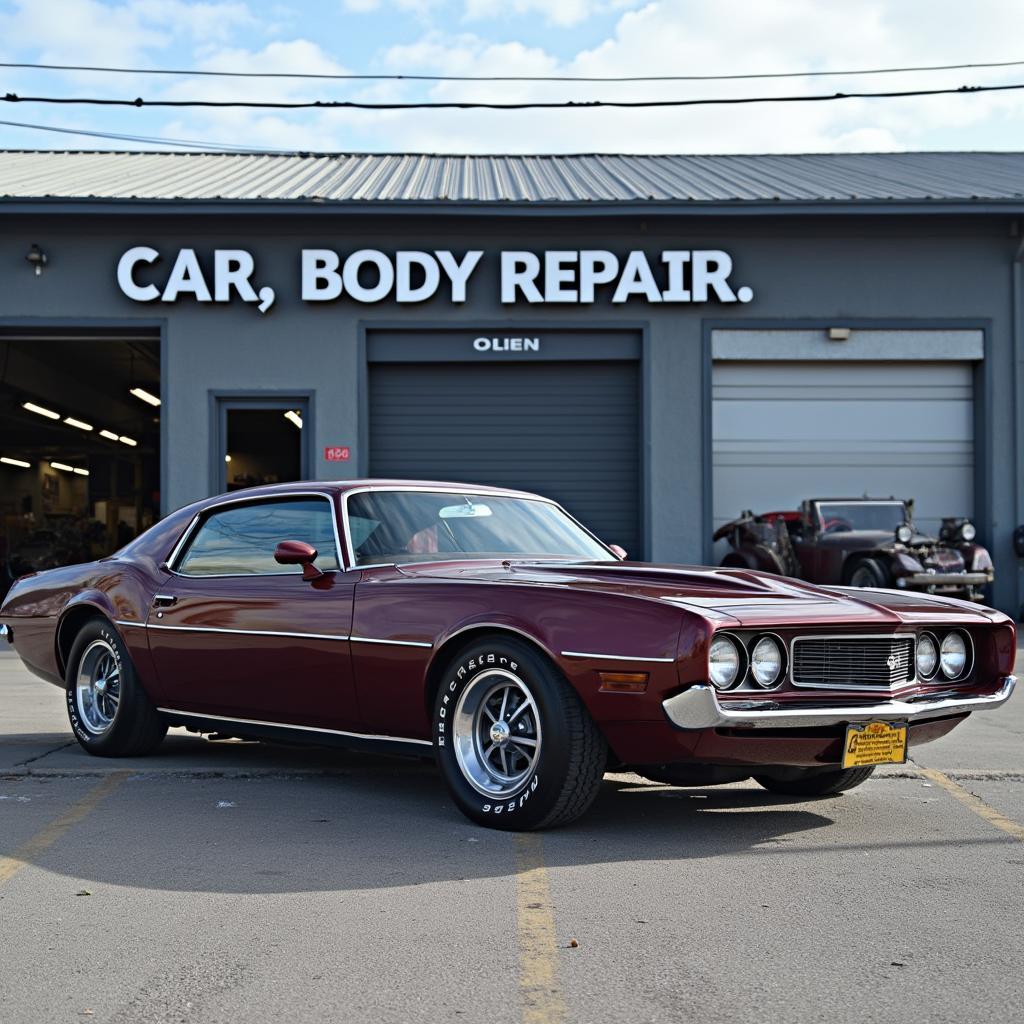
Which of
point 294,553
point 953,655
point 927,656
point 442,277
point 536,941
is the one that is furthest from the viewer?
point 442,277

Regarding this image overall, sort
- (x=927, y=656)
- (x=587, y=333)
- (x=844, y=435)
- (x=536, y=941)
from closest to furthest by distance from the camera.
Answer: (x=536, y=941)
(x=927, y=656)
(x=587, y=333)
(x=844, y=435)

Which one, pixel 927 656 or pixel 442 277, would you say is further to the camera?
pixel 442 277

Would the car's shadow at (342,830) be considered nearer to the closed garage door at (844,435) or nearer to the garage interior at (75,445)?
the closed garage door at (844,435)

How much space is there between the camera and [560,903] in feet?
14.2

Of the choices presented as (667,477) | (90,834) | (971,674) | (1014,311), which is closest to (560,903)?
(90,834)

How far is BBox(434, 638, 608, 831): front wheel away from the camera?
511 cm

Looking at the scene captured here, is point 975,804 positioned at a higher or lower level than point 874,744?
lower

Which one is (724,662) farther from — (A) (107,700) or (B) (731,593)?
(A) (107,700)

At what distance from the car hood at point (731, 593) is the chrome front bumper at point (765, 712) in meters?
0.28

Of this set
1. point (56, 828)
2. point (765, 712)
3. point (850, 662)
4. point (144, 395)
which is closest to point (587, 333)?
point (850, 662)

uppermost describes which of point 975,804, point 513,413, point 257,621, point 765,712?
point 513,413

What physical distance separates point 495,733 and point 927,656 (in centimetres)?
178

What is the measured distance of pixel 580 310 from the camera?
17.9 meters

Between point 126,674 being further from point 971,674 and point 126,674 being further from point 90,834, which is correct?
point 971,674
